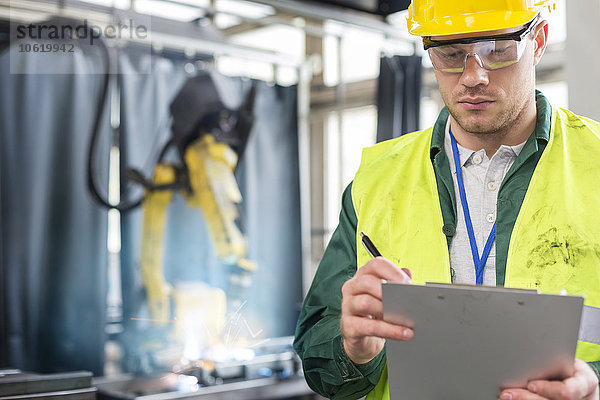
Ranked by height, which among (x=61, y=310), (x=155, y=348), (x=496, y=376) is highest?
(x=496, y=376)

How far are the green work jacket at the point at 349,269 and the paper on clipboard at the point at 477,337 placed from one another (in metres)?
0.24

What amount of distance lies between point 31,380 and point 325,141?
300cm

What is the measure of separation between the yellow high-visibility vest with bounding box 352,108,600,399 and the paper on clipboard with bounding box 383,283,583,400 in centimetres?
26

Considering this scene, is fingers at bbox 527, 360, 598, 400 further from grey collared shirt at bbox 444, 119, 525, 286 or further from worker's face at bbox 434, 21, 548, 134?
worker's face at bbox 434, 21, 548, 134

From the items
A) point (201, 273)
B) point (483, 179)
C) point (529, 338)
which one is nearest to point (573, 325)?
point (529, 338)

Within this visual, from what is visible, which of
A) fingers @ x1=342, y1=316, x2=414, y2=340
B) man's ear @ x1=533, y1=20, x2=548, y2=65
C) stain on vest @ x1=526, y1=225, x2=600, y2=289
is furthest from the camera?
man's ear @ x1=533, y1=20, x2=548, y2=65

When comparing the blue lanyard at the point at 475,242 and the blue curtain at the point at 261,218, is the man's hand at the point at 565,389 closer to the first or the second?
the blue lanyard at the point at 475,242

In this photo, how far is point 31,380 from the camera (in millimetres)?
1926

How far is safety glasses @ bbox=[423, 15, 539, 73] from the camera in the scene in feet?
4.49

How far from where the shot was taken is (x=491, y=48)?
1.37 metres

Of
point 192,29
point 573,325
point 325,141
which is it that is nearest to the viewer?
point 573,325

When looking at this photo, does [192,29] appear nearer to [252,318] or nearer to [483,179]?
[252,318]

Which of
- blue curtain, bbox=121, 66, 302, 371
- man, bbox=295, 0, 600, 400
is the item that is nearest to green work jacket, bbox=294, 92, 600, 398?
man, bbox=295, 0, 600, 400

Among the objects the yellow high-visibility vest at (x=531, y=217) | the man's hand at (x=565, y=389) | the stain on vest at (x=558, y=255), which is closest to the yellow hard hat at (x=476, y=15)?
the yellow high-visibility vest at (x=531, y=217)
